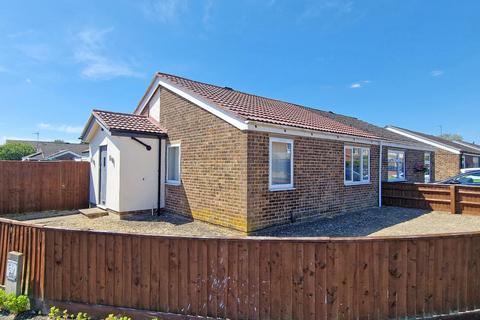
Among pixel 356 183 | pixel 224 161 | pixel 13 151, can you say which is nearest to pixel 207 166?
pixel 224 161

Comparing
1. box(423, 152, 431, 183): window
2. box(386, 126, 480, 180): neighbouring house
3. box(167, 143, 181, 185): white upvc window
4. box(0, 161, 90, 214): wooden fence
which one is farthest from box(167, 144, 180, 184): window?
box(386, 126, 480, 180): neighbouring house

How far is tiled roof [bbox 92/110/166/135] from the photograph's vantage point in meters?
10.1

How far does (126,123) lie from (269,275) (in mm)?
9038

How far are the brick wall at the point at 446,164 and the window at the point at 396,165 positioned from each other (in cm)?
1298

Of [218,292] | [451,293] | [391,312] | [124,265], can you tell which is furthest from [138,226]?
[451,293]

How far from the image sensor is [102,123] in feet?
33.3

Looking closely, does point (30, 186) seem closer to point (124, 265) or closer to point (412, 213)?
point (124, 265)

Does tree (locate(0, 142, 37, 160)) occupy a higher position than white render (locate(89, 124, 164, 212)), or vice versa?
tree (locate(0, 142, 37, 160))

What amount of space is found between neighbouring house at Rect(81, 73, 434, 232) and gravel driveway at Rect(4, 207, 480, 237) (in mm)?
393

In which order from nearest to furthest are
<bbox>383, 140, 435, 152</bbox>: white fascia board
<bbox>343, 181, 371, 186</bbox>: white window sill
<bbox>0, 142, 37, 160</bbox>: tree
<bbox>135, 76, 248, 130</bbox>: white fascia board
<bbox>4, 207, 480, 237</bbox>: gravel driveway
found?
<bbox>135, 76, 248, 130</bbox>: white fascia board → <bbox>4, 207, 480, 237</bbox>: gravel driveway → <bbox>343, 181, 371, 186</bbox>: white window sill → <bbox>383, 140, 435, 152</bbox>: white fascia board → <bbox>0, 142, 37, 160</bbox>: tree

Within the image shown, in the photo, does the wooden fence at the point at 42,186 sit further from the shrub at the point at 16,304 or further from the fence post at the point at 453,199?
the fence post at the point at 453,199

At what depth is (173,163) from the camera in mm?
11258

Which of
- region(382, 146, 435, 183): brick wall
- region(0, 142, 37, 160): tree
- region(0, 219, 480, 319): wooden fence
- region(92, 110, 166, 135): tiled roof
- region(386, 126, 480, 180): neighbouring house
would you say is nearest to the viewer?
region(0, 219, 480, 319): wooden fence

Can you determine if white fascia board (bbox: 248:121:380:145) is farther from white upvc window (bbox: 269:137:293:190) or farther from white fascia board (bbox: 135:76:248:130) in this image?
white fascia board (bbox: 135:76:248:130)
